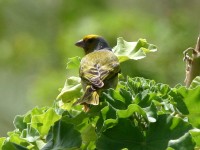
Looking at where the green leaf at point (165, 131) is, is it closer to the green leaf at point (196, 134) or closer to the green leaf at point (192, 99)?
the green leaf at point (196, 134)

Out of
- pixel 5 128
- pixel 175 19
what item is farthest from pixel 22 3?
pixel 175 19

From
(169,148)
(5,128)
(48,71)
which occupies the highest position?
(169,148)

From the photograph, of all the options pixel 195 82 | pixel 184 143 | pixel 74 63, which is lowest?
pixel 184 143

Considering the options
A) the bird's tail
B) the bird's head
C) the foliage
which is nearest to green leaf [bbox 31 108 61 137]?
the foliage

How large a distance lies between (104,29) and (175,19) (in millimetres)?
798

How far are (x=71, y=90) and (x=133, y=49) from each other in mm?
307

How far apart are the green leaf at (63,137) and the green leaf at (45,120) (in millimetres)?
35

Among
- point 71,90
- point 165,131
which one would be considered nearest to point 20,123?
point 71,90

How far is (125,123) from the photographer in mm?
2154

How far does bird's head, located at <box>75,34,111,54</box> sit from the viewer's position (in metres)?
3.69

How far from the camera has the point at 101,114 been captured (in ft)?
7.32

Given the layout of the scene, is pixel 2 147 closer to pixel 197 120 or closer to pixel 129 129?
pixel 129 129

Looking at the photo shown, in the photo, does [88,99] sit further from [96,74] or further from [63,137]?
[96,74]

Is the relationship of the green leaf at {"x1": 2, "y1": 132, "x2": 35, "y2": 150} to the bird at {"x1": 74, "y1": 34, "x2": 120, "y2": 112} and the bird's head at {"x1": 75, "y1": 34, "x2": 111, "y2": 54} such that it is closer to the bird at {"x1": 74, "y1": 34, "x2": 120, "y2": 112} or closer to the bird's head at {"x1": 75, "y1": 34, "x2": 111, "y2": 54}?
the bird at {"x1": 74, "y1": 34, "x2": 120, "y2": 112}
